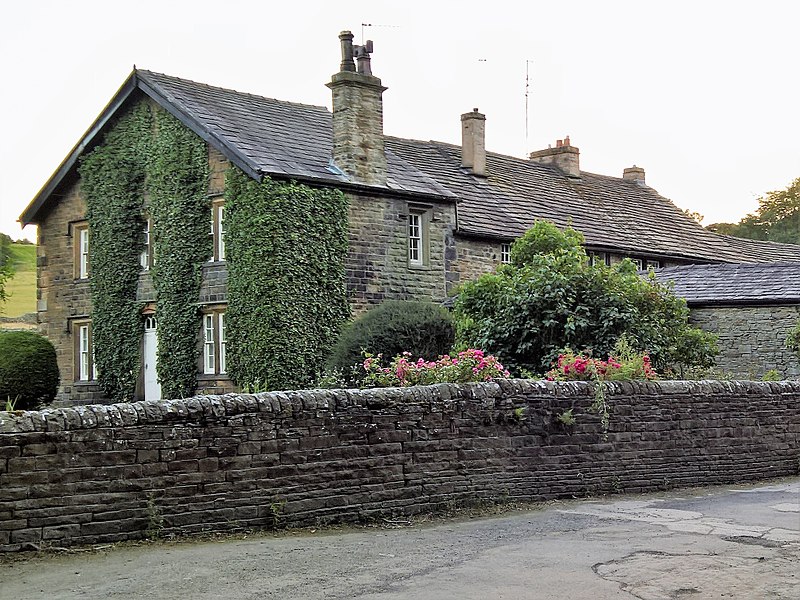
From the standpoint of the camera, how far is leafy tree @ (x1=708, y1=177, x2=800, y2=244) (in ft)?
242

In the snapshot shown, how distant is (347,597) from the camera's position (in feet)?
28.2

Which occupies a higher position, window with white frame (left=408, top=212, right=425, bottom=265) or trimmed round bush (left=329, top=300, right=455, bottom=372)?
window with white frame (left=408, top=212, right=425, bottom=265)

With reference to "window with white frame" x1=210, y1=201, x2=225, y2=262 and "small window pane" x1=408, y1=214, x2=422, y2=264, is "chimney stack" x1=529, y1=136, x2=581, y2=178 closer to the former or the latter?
"small window pane" x1=408, y1=214, x2=422, y2=264

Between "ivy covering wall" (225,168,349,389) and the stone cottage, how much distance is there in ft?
29.1

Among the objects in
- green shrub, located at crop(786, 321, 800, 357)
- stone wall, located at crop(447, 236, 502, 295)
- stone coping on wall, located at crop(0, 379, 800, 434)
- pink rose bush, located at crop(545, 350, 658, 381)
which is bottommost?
stone coping on wall, located at crop(0, 379, 800, 434)

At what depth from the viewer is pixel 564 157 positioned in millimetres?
42688

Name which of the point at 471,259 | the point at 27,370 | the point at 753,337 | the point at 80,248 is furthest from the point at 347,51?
the point at 753,337

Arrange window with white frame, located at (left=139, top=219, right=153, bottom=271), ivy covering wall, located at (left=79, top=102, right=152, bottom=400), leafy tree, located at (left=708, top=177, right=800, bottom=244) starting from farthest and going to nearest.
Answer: leafy tree, located at (left=708, top=177, right=800, bottom=244) → window with white frame, located at (left=139, top=219, right=153, bottom=271) → ivy covering wall, located at (left=79, top=102, right=152, bottom=400)

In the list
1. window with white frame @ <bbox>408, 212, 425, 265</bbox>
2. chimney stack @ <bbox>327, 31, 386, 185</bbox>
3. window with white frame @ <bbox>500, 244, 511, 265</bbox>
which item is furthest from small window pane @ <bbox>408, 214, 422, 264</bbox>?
window with white frame @ <bbox>500, 244, 511, 265</bbox>

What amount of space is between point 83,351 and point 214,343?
18.1 feet

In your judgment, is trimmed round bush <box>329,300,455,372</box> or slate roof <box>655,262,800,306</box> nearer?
trimmed round bush <box>329,300,455,372</box>

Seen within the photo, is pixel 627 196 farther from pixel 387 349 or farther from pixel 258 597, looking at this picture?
pixel 258 597

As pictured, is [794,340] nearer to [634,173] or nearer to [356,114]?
[356,114]

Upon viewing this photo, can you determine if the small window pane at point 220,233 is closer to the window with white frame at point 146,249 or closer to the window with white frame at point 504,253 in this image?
the window with white frame at point 146,249
